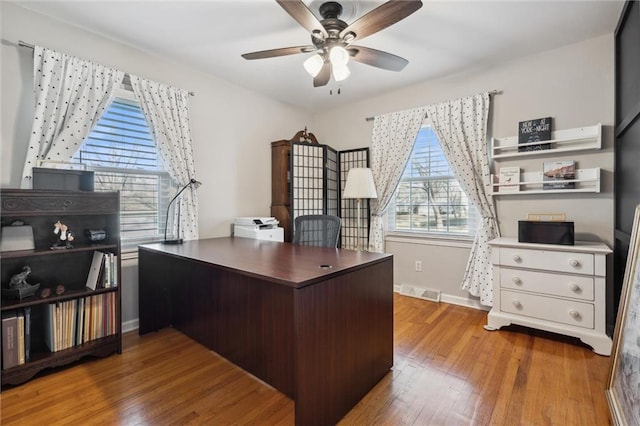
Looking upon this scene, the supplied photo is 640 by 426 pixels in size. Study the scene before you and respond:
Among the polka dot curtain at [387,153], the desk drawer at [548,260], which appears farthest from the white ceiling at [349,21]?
the desk drawer at [548,260]

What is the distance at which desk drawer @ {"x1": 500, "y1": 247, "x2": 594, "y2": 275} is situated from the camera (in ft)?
7.13

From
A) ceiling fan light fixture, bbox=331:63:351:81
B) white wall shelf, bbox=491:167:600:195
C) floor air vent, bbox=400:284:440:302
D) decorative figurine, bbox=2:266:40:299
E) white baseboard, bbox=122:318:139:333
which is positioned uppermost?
ceiling fan light fixture, bbox=331:63:351:81

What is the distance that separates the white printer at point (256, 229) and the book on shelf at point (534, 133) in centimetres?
259

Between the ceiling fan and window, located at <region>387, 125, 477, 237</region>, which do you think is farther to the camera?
window, located at <region>387, 125, 477, 237</region>

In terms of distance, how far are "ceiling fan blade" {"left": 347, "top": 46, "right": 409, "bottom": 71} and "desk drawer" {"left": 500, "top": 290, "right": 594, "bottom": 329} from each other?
209 centimetres

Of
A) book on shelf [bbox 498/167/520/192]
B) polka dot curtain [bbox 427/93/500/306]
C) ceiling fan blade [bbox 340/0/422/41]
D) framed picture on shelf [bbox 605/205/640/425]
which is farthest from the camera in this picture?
polka dot curtain [bbox 427/93/500/306]

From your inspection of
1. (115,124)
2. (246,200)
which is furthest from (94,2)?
(246,200)

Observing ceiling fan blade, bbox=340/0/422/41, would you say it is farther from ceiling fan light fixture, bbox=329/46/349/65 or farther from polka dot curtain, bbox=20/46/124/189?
polka dot curtain, bbox=20/46/124/189

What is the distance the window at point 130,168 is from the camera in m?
2.43

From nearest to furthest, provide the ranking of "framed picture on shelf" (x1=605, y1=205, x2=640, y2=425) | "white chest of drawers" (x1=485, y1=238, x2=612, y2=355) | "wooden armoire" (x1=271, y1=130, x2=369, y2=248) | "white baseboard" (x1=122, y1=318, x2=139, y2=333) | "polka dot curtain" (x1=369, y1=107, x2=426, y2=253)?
"framed picture on shelf" (x1=605, y1=205, x2=640, y2=425)
"white chest of drawers" (x1=485, y1=238, x2=612, y2=355)
"white baseboard" (x1=122, y1=318, x2=139, y2=333)
"polka dot curtain" (x1=369, y1=107, x2=426, y2=253)
"wooden armoire" (x1=271, y1=130, x2=369, y2=248)

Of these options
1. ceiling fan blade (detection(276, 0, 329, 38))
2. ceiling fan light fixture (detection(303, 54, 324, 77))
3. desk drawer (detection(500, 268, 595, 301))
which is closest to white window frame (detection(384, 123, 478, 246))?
desk drawer (detection(500, 268, 595, 301))

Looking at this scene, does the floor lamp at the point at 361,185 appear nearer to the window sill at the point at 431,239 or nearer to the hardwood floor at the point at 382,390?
the window sill at the point at 431,239

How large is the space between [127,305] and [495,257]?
3.28m

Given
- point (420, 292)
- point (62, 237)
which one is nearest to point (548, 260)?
point (420, 292)
